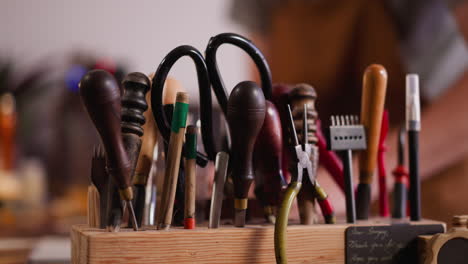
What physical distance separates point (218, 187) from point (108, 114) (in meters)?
0.10

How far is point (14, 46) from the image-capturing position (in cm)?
169

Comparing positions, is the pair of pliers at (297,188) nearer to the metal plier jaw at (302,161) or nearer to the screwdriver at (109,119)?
the metal plier jaw at (302,161)

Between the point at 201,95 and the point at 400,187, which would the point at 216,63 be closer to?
the point at 201,95

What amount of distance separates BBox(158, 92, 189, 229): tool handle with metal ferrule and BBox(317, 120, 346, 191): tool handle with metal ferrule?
5.1 inches

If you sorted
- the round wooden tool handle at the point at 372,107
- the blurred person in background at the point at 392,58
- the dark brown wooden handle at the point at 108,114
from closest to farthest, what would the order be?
the dark brown wooden handle at the point at 108,114, the round wooden tool handle at the point at 372,107, the blurred person in background at the point at 392,58

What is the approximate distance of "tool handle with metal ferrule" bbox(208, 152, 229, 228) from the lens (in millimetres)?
387

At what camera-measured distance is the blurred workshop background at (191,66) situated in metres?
0.94

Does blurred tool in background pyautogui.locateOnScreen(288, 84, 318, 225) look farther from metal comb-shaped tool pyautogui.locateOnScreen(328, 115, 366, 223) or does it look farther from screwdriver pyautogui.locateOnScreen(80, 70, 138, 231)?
screwdriver pyautogui.locateOnScreen(80, 70, 138, 231)

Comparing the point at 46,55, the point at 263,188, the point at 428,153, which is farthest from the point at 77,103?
the point at 263,188

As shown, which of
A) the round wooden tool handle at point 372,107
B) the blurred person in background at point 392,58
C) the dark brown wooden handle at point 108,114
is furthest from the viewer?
the blurred person in background at point 392,58

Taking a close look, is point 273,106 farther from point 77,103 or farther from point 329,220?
point 77,103

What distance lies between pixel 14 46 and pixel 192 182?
4.91 feet

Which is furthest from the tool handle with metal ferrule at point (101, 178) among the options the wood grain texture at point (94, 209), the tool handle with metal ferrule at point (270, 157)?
the tool handle with metal ferrule at point (270, 157)

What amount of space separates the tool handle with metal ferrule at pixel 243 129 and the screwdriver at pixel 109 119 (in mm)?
76
